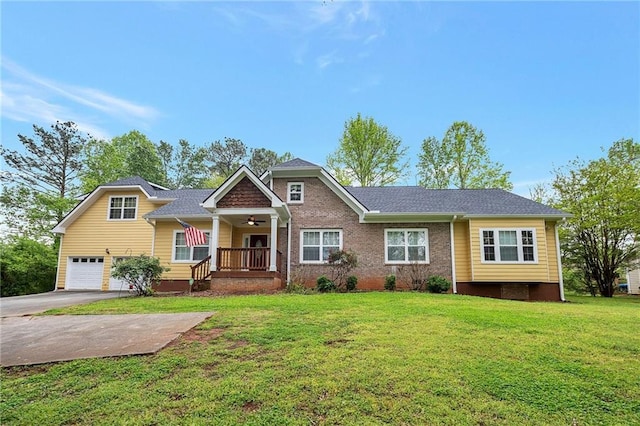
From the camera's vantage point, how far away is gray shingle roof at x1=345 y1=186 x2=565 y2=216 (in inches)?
591

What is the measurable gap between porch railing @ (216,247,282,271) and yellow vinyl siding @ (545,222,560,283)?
11807 mm

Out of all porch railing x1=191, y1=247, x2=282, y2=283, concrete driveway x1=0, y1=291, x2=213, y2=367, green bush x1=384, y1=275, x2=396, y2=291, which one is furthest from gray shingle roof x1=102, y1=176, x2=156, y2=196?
green bush x1=384, y1=275, x2=396, y2=291

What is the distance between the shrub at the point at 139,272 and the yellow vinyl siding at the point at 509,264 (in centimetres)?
1313

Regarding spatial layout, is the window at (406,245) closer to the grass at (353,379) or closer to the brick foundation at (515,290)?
the brick foundation at (515,290)

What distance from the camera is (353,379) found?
13.3ft

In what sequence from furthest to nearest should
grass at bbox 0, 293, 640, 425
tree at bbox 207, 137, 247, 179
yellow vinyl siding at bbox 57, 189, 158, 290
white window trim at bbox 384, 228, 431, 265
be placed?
tree at bbox 207, 137, 247, 179 < yellow vinyl siding at bbox 57, 189, 158, 290 < white window trim at bbox 384, 228, 431, 265 < grass at bbox 0, 293, 640, 425

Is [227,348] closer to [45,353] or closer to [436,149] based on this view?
[45,353]

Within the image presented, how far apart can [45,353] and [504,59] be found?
18.9 m

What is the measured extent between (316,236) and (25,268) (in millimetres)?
16998

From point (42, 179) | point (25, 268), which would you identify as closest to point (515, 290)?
point (25, 268)

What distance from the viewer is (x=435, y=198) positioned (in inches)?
676

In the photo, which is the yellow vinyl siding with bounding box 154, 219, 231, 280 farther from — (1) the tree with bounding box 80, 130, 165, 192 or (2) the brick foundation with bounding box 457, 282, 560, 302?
(1) the tree with bounding box 80, 130, 165, 192

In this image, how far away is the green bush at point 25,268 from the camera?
752 inches

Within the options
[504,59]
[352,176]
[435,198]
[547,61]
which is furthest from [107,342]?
[352,176]
